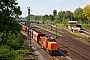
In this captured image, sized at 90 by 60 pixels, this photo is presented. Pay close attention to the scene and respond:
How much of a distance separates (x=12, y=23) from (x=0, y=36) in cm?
172

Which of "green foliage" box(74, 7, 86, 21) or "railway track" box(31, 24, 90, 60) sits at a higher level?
"green foliage" box(74, 7, 86, 21)

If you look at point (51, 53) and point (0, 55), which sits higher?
point (0, 55)

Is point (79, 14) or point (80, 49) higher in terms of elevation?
point (79, 14)

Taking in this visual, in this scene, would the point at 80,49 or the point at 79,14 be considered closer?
the point at 80,49

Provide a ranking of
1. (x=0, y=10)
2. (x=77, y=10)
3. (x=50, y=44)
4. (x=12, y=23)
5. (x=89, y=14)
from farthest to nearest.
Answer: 1. (x=77, y=10)
2. (x=89, y=14)
3. (x=50, y=44)
4. (x=12, y=23)
5. (x=0, y=10)

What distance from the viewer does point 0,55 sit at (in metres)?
19.3

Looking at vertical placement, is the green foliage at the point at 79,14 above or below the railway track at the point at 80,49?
above

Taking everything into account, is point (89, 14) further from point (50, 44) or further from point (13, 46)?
point (13, 46)

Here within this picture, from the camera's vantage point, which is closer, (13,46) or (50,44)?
(13,46)

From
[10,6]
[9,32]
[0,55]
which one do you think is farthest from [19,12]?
[0,55]

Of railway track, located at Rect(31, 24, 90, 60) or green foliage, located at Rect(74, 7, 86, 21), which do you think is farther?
green foliage, located at Rect(74, 7, 86, 21)

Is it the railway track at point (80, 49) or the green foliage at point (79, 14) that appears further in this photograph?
the green foliage at point (79, 14)

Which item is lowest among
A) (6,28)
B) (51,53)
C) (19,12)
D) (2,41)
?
(51,53)

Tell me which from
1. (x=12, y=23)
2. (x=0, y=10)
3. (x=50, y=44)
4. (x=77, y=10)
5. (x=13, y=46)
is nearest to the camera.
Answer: (x=0, y=10)
